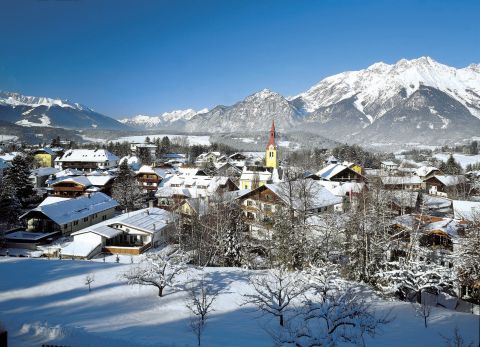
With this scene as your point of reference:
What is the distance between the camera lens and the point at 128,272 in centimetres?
1938

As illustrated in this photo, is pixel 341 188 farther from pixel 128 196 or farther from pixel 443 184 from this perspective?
pixel 128 196

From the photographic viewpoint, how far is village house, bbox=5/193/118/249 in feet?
104

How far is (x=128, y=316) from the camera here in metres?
14.9

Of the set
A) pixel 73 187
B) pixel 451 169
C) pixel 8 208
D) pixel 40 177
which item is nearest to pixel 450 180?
pixel 451 169

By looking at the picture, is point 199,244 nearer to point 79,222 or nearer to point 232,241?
point 232,241

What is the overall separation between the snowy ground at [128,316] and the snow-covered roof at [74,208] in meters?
15.4

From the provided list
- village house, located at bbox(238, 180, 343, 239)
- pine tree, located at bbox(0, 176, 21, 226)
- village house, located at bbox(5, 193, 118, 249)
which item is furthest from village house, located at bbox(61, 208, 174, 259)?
pine tree, located at bbox(0, 176, 21, 226)

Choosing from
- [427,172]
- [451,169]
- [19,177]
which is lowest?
[427,172]

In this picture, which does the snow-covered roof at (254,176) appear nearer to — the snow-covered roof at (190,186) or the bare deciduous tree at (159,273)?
→ the snow-covered roof at (190,186)

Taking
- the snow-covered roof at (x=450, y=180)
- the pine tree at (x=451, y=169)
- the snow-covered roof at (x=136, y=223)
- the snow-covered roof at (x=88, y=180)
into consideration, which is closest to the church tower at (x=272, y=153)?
the snow-covered roof at (x=450, y=180)

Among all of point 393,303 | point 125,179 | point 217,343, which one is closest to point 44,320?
point 217,343

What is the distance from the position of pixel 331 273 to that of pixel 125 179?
44.4 metres

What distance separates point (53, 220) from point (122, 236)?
745 cm

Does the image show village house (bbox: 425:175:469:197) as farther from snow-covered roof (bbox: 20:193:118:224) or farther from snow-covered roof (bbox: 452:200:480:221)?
snow-covered roof (bbox: 20:193:118:224)
